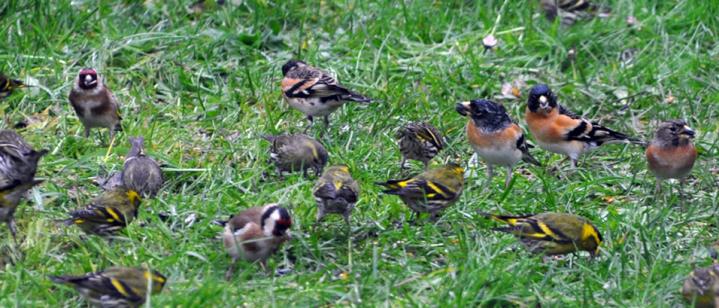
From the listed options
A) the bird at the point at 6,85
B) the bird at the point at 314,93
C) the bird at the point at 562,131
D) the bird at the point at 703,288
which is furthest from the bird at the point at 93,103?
the bird at the point at 703,288

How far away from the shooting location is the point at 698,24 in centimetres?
1097

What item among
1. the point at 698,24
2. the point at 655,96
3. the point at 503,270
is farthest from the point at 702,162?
the point at 503,270

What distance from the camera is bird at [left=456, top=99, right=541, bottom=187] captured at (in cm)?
854

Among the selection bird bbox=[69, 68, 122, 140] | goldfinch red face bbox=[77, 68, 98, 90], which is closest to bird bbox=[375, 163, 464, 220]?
bird bbox=[69, 68, 122, 140]

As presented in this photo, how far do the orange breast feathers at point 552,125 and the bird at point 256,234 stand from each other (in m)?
2.68

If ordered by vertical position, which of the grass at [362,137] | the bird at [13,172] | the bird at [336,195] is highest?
the bird at [13,172]

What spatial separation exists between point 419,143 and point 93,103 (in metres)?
2.39

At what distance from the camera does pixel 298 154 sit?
333 inches

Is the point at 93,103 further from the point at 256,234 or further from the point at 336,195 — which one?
the point at 256,234

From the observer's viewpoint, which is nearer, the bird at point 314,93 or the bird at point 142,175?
the bird at point 142,175

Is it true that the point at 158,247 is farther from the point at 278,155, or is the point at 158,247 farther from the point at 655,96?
the point at 655,96

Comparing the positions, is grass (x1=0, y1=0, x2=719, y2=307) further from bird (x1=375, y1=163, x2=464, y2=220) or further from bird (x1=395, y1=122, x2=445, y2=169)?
bird (x1=395, y1=122, x2=445, y2=169)

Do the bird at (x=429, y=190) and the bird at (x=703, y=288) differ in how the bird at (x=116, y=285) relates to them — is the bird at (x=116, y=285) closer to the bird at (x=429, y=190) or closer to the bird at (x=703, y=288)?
the bird at (x=429, y=190)

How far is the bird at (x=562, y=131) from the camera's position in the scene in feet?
29.3
